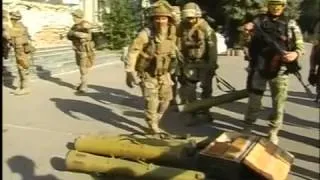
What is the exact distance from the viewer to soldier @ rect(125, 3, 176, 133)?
5.77 metres

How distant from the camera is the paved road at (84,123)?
210 inches

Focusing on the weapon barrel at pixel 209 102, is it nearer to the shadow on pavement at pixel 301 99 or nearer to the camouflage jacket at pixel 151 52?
the camouflage jacket at pixel 151 52

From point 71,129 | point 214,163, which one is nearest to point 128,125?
point 71,129

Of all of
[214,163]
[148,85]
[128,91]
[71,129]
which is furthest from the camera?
[128,91]

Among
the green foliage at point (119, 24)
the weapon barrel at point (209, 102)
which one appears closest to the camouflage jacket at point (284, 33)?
the weapon barrel at point (209, 102)

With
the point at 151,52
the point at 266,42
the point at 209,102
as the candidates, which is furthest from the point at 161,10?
the point at 209,102

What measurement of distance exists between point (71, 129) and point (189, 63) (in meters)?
1.63

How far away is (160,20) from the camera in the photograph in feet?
18.8

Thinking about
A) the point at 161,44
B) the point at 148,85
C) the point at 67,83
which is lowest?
the point at 67,83

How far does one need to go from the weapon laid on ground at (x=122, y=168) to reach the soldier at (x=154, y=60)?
1.14 meters

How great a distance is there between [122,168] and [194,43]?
2.55m

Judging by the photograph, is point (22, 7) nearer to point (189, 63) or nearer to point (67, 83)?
point (67, 83)

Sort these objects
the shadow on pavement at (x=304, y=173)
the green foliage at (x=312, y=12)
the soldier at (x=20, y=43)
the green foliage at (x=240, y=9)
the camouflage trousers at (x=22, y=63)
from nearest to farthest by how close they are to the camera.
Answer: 1. the green foliage at (x=312, y=12)
2. the shadow on pavement at (x=304, y=173)
3. the soldier at (x=20, y=43)
4. the camouflage trousers at (x=22, y=63)
5. the green foliage at (x=240, y=9)

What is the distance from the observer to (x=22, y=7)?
1420 cm
